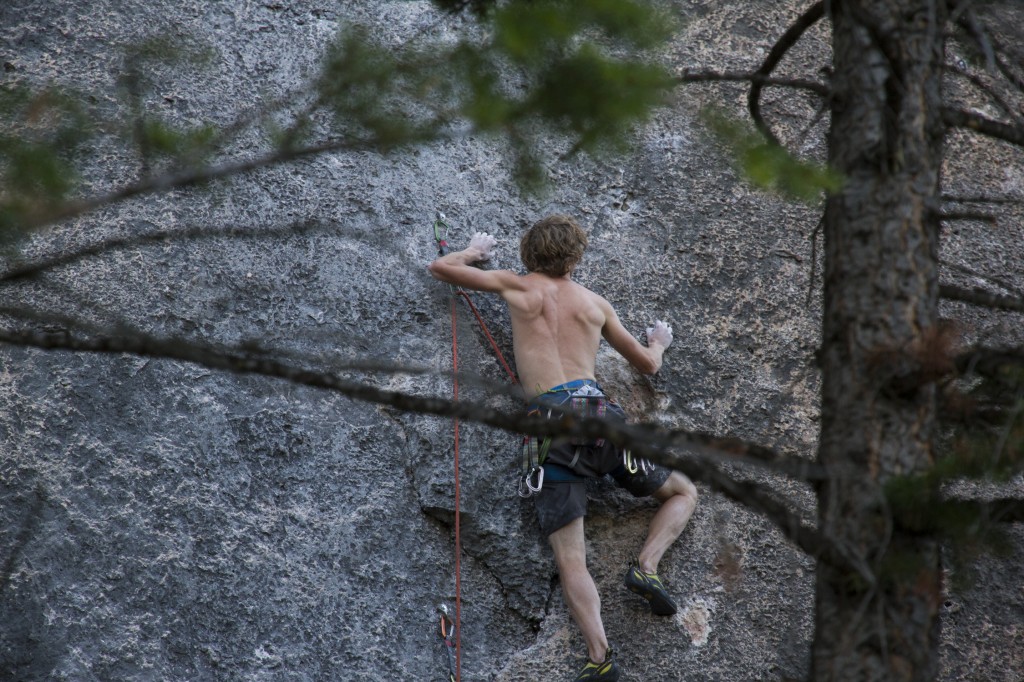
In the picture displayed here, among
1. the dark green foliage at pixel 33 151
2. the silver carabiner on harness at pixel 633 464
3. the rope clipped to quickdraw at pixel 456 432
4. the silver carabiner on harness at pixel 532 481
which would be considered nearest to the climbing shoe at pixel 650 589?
the silver carabiner on harness at pixel 633 464

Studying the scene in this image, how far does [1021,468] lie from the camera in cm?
279

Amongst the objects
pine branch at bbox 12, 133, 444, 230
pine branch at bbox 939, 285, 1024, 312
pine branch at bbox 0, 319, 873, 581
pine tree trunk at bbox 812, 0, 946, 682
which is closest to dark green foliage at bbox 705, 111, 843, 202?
pine tree trunk at bbox 812, 0, 946, 682

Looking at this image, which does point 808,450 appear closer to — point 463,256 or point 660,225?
point 660,225

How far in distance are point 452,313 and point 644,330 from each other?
40.7 inches

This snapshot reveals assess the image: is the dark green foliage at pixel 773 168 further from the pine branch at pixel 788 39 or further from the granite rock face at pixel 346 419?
the granite rock face at pixel 346 419

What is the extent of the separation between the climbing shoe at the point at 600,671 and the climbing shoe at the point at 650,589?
0.32 meters

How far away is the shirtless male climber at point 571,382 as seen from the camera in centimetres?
515

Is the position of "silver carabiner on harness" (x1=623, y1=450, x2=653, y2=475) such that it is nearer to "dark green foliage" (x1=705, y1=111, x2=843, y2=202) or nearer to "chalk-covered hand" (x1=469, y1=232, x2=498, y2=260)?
"chalk-covered hand" (x1=469, y1=232, x2=498, y2=260)

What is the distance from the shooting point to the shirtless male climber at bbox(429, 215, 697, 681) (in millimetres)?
5152

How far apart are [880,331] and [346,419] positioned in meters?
3.06

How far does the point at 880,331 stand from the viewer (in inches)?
115

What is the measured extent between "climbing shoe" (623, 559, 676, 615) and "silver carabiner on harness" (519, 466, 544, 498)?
0.59 meters

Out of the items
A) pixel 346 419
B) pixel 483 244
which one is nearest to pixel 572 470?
pixel 346 419

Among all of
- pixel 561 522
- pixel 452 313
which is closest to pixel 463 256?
pixel 452 313
